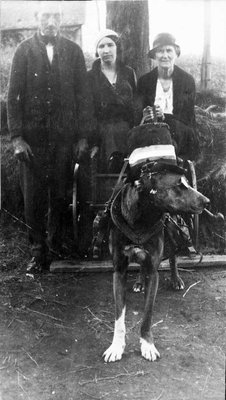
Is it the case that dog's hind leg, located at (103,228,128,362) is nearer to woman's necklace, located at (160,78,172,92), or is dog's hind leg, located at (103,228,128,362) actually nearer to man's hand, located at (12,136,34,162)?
man's hand, located at (12,136,34,162)

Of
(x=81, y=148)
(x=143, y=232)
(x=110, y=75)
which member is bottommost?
(x=143, y=232)

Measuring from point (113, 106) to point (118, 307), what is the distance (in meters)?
1.97

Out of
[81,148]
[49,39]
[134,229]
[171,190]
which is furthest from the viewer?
[81,148]

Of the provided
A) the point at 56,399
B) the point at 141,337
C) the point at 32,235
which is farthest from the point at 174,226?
the point at 32,235

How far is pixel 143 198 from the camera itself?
2863 mm

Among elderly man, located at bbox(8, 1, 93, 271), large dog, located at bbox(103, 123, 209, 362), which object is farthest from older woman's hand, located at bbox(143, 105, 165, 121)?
elderly man, located at bbox(8, 1, 93, 271)

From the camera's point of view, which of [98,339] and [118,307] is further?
[98,339]

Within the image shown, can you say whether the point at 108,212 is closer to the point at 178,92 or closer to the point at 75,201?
the point at 75,201

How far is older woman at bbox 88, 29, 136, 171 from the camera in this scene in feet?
13.9

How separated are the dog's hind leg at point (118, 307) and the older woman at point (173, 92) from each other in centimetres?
128

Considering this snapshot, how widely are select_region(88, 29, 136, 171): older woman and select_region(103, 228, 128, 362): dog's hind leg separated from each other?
1.30 metres

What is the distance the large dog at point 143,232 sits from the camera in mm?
2732

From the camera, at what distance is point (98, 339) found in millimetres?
3361

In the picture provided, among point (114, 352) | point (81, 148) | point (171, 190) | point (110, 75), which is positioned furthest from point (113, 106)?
point (114, 352)
